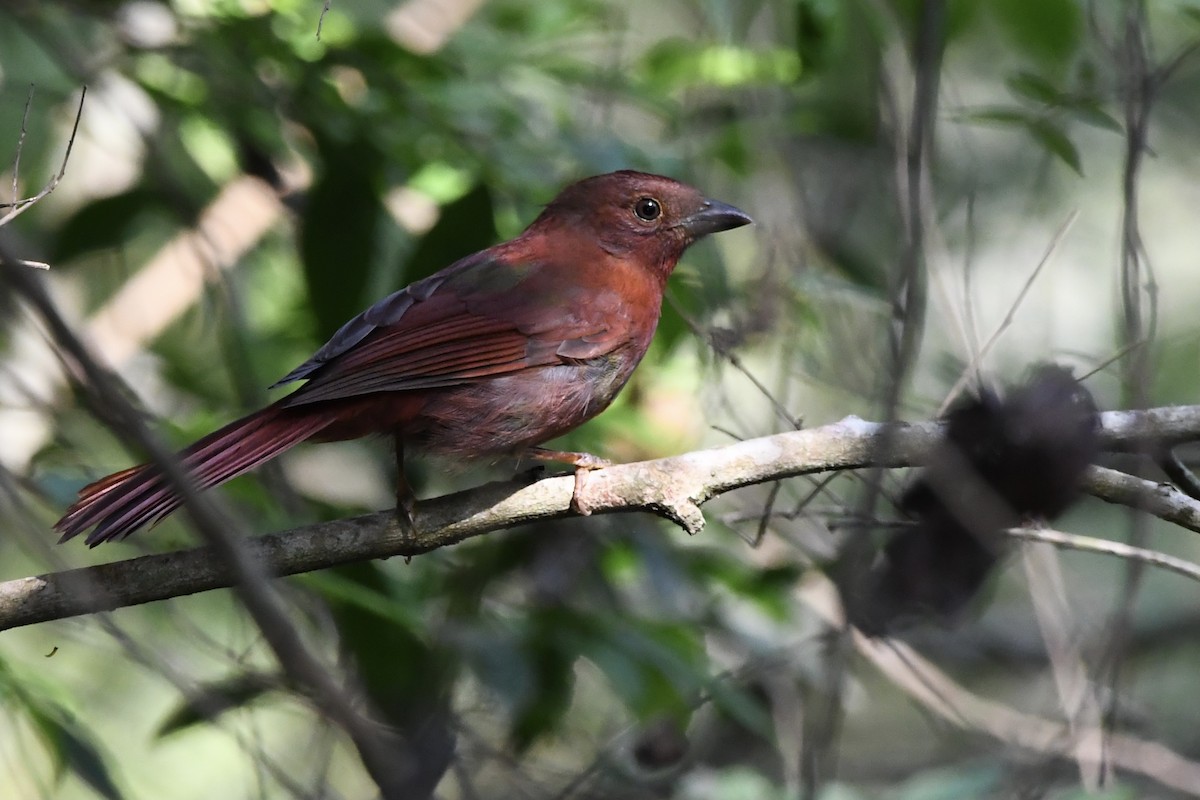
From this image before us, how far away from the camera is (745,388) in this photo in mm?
6977

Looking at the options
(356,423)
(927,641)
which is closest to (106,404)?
(356,423)

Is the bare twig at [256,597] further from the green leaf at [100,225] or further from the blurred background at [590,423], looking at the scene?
the green leaf at [100,225]

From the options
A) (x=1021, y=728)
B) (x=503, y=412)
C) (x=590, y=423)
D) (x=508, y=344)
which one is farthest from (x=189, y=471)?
(x=1021, y=728)

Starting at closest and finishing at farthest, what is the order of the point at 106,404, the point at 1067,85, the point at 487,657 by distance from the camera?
the point at 106,404 → the point at 487,657 → the point at 1067,85

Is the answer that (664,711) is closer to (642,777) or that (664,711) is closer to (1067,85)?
(642,777)

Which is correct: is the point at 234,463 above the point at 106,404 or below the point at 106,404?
below

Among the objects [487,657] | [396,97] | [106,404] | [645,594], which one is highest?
[396,97]

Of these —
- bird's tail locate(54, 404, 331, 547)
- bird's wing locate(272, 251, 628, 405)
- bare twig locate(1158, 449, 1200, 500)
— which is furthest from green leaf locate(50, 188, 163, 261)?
bare twig locate(1158, 449, 1200, 500)

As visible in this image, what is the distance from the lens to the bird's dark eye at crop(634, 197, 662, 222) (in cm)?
454

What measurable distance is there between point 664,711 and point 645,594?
83.1 inches

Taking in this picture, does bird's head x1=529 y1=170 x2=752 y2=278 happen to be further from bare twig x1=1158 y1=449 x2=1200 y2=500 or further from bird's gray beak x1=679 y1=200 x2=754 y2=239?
bare twig x1=1158 y1=449 x2=1200 y2=500

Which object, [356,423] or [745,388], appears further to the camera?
[745,388]

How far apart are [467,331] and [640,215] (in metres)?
0.86

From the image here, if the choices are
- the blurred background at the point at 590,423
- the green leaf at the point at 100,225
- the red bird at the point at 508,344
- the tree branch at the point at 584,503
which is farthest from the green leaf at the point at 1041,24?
the green leaf at the point at 100,225
